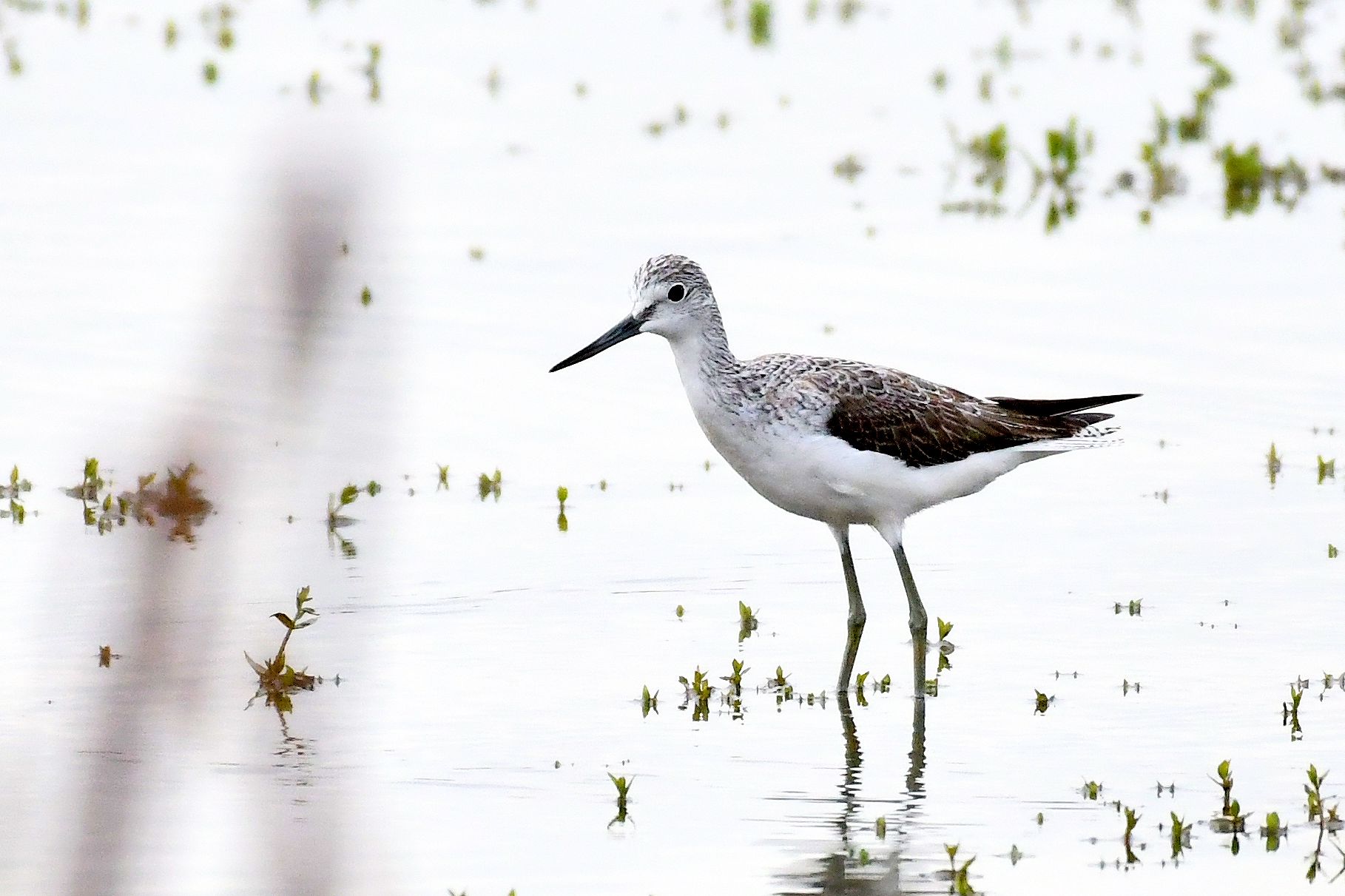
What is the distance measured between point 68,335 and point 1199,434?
21.4ft

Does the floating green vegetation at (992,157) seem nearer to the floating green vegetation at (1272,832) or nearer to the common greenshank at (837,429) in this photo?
the common greenshank at (837,429)

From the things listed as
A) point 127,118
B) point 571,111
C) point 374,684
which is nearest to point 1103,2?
point 571,111

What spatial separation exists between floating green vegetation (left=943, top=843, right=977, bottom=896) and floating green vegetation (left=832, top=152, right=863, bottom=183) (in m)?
12.7

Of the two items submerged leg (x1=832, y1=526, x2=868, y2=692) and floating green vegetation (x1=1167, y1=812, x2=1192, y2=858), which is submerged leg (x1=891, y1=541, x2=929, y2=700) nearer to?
submerged leg (x1=832, y1=526, x2=868, y2=692)

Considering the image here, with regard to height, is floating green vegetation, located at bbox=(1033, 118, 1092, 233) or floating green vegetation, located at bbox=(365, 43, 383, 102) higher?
floating green vegetation, located at bbox=(365, 43, 383, 102)

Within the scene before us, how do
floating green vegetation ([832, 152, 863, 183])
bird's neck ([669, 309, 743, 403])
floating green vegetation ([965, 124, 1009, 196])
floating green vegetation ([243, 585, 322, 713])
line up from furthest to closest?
floating green vegetation ([832, 152, 863, 183])
floating green vegetation ([965, 124, 1009, 196])
bird's neck ([669, 309, 743, 403])
floating green vegetation ([243, 585, 322, 713])

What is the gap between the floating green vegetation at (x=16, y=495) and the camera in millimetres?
10039

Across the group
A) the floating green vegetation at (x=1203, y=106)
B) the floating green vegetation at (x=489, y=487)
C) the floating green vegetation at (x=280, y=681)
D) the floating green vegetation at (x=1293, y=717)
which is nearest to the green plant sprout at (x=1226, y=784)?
the floating green vegetation at (x=1293, y=717)

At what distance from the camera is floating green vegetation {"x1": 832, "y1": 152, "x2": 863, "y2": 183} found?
61.2 ft

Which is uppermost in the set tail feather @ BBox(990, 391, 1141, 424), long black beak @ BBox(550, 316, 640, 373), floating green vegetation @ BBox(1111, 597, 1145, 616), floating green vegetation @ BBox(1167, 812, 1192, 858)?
long black beak @ BBox(550, 316, 640, 373)

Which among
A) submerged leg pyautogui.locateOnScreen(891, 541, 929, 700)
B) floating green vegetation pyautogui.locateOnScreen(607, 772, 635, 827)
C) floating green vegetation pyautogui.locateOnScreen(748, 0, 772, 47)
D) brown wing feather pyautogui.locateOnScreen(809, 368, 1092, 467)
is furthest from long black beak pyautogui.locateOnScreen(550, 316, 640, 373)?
floating green vegetation pyautogui.locateOnScreen(748, 0, 772, 47)

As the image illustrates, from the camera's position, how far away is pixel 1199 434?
39.8ft

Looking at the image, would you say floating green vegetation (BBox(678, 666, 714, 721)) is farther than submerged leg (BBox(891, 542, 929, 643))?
No

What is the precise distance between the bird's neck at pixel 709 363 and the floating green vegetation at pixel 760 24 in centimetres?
1676
